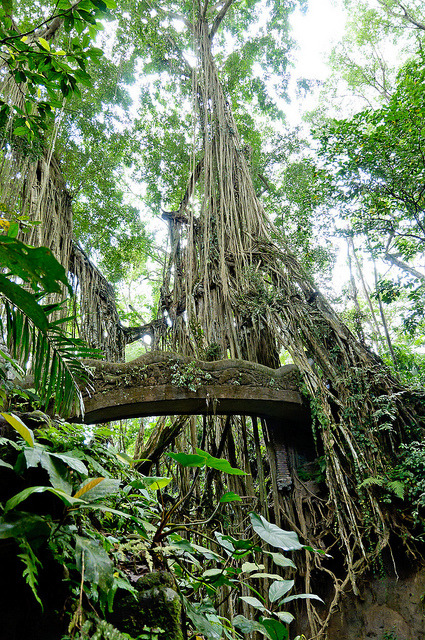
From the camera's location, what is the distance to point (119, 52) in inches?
249

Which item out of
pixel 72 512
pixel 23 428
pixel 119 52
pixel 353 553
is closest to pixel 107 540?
pixel 72 512

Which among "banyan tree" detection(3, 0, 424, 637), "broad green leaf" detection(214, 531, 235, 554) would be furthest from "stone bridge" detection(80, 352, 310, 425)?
"broad green leaf" detection(214, 531, 235, 554)

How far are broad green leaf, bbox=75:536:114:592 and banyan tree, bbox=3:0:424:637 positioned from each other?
94.6 inches

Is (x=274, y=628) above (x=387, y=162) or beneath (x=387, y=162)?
beneath

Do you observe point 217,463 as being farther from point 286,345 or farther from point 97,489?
point 286,345

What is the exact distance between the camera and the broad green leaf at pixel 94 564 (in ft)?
2.23

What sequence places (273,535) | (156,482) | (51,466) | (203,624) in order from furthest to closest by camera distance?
1. (156,482)
2. (273,535)
3. (203,624)
4. (51,466)

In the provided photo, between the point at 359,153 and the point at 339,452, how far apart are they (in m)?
2.79

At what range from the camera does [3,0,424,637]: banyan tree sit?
9.48 feet

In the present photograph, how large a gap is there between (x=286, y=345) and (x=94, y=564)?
2.76m

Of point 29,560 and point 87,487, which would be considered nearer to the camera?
point 29,560

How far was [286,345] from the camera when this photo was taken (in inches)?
131

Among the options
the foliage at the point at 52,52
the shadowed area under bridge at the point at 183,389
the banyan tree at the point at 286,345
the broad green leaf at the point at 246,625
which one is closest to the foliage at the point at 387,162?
the banyan tree at the point at 286,345

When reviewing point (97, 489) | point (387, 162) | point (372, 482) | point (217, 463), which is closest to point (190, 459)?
point (217, 463)
